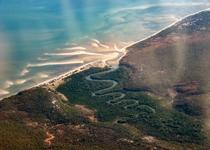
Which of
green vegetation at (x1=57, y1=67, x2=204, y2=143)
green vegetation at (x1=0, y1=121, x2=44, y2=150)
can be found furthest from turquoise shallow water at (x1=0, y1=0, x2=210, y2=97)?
green vegetation at (x1=0, y1=121, x2=44, y2=150)

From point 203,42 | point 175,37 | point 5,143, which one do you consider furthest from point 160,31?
point 5,143

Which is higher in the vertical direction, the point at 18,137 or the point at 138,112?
the point at 18,137

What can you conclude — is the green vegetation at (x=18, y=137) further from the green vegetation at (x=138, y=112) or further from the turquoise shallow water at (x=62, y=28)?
the turquoise shallow water at (x=62, y=28)

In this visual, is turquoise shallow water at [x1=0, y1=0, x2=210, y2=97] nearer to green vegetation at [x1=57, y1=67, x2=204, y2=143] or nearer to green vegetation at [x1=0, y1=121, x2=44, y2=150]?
green vegetation at [x1=57, y1=67, x2=204, y2=143]

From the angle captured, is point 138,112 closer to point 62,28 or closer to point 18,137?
point 18,137

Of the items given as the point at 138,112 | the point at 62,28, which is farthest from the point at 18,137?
the point at 62,28

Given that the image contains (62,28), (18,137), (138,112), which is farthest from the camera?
(62,28)

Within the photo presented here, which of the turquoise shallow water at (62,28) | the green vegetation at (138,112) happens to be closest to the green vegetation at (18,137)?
the green vegetation at (138,112)
